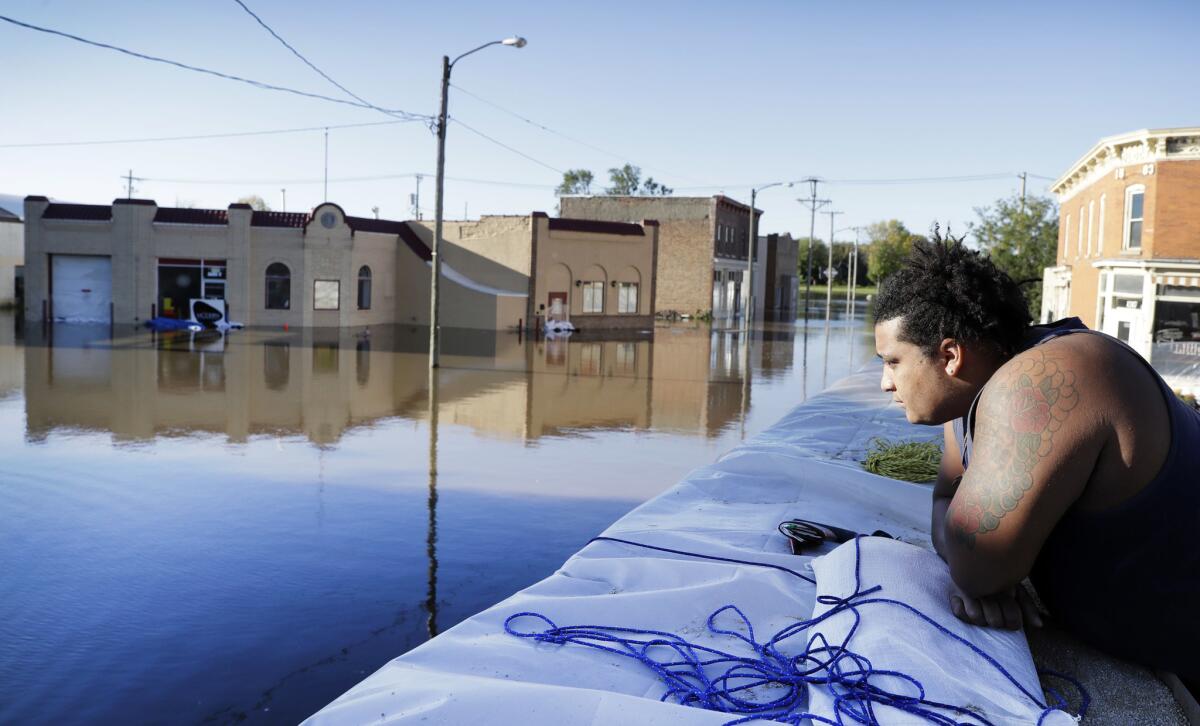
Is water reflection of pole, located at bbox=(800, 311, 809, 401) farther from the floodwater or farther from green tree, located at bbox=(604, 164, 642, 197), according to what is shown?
green tree, located at bbox=(604, 164, 642, 197)

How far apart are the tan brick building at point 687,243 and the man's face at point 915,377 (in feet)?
172

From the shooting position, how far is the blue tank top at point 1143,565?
2852 mm

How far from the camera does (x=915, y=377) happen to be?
347 centimetres

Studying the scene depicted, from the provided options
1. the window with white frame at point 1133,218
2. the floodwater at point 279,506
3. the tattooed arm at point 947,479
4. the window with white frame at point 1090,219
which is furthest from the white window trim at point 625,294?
the tattooed arm at point 947,479

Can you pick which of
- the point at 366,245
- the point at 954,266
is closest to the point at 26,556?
the point at 954,266

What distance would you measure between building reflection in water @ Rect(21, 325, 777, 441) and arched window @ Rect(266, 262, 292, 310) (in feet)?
15.1

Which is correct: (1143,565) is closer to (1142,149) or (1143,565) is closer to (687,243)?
(1142,149)

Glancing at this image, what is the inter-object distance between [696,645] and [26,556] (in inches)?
275

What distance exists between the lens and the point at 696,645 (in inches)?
137

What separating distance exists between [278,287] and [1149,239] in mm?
30454

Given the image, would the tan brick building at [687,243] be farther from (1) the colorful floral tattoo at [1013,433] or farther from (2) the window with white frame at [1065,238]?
(1) the colorful floral tattoo at [1013,433]

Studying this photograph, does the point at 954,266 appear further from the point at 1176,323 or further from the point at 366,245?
the point at 366,245

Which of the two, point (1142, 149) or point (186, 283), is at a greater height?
point (1142, 149)

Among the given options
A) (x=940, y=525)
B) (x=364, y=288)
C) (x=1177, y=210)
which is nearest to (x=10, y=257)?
(x=364, y=288)
